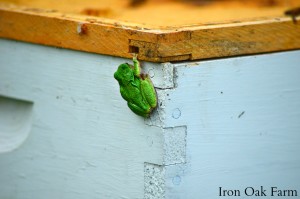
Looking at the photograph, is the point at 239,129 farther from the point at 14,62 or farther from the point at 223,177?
the point at 14,62

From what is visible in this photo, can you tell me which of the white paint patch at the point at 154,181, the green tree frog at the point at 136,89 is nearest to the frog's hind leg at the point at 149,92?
the green tree frog at the point at 136,89

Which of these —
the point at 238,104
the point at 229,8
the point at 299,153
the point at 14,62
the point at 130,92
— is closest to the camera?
the point at 130,92

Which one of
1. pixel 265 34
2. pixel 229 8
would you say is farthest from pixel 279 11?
pixel 265 34

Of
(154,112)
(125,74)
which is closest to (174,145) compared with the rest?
(154,112)

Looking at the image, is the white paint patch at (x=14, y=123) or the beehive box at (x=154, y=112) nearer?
the beehive box at (x=154, y=112)

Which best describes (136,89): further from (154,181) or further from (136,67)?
(154,181)

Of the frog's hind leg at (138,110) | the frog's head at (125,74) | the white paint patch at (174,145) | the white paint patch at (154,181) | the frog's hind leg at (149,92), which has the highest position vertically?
the frog's head at (125,74)

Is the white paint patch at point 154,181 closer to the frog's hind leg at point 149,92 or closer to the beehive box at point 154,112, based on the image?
the beehive box at point 154,112
